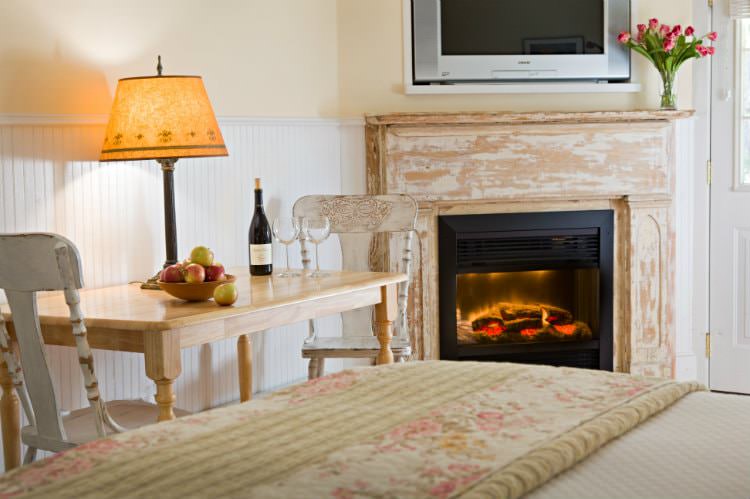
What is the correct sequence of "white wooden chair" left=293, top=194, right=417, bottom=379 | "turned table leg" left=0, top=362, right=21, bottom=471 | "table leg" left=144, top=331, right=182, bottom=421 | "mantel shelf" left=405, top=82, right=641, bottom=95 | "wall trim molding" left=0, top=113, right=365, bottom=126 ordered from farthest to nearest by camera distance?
"mantel shelf" left=405, top=82, right=641, bottom=95 → "white wooden chair" left=293, top=194, right=417, bottom=379 → "wall trim molding" left=0, top=113, right=365, bottom=126 → "turned table leg" left=0, top=362, right=21, bottom=471 → "table leg" left=144, top=331, right=182, bottom=421

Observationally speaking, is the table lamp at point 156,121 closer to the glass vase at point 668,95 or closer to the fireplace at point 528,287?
the fireplace at point 528,287

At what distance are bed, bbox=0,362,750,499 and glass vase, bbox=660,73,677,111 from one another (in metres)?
2.85

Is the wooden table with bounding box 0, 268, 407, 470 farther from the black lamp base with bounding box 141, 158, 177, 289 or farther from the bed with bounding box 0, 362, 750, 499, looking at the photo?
the bed with bounding box 0, 362, 750, 499

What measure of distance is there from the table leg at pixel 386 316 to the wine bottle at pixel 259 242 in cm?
42

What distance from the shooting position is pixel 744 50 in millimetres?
4344

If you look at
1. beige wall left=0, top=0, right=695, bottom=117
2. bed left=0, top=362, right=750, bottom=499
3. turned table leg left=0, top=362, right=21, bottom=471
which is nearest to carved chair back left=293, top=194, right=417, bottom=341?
beige wall left=0, top=0, right=695, bottom=117

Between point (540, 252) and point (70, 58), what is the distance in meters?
2.27

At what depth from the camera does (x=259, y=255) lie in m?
3.31

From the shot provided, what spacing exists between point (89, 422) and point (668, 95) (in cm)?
293

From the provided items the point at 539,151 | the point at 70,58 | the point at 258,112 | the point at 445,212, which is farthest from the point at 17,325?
the point at 539,151

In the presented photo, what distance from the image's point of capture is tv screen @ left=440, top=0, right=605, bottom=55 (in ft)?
13.8

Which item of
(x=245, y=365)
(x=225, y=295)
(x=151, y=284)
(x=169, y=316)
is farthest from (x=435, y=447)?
(x=245, y=365)

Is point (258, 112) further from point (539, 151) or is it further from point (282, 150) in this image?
point (539, 151)

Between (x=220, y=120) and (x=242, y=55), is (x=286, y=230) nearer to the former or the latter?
(x=220, y=120)
